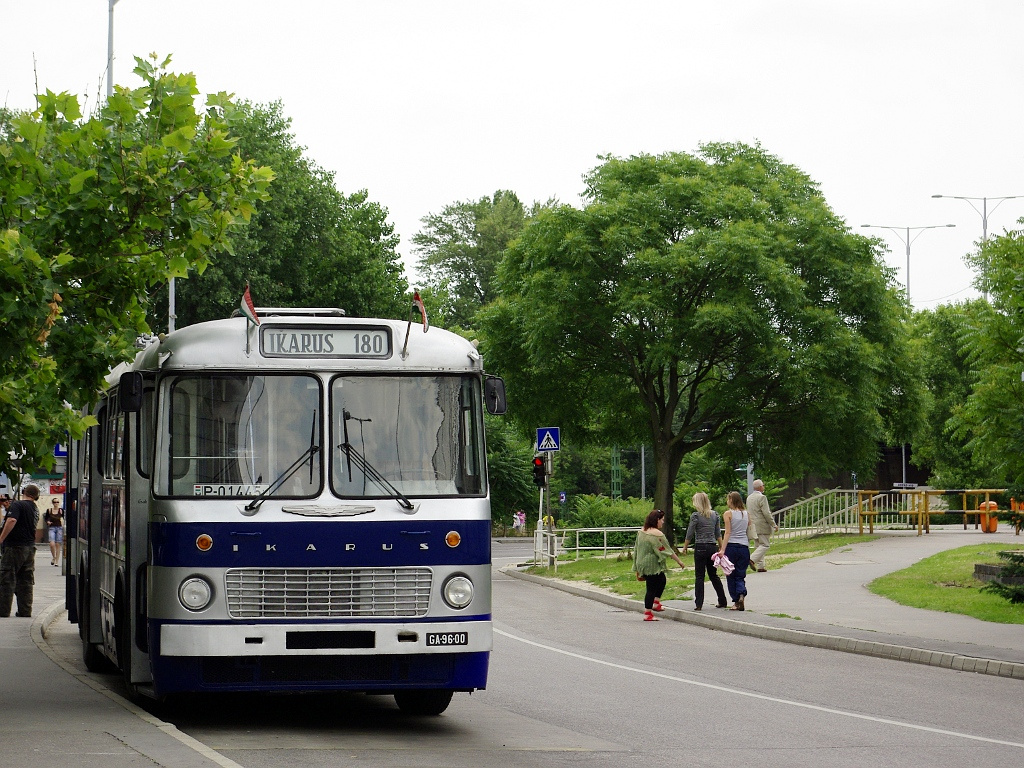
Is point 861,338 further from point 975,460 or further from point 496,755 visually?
point 496,755

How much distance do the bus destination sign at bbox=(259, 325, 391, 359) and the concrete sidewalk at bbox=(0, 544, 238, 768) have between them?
9.03 feet

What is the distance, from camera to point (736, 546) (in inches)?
870

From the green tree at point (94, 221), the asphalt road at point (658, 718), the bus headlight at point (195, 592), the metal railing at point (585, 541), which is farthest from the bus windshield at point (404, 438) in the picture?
the metal railing at point (585, 541)

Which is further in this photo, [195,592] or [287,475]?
[287,475]

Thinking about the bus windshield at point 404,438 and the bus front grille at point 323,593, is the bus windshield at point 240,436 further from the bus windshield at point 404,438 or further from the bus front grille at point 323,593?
the bus front grille at point 323,593

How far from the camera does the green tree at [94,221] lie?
10.6 m

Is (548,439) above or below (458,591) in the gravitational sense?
above

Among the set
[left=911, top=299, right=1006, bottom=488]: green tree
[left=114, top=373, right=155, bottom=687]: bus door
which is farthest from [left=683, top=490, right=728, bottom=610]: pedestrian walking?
[left=911, top=299, right=1006, bottom=488]: green tree

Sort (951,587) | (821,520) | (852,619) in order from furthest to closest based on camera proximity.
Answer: (821,520)
(951,587)
(852,619)

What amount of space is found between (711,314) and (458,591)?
24600 mm

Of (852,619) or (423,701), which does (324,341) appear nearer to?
(423,701)

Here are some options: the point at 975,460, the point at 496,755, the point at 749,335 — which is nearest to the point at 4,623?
the point at 496,755

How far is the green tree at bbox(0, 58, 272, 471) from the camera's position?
10.6 meters

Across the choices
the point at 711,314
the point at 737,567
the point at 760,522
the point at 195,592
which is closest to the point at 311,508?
the point at 195,592
